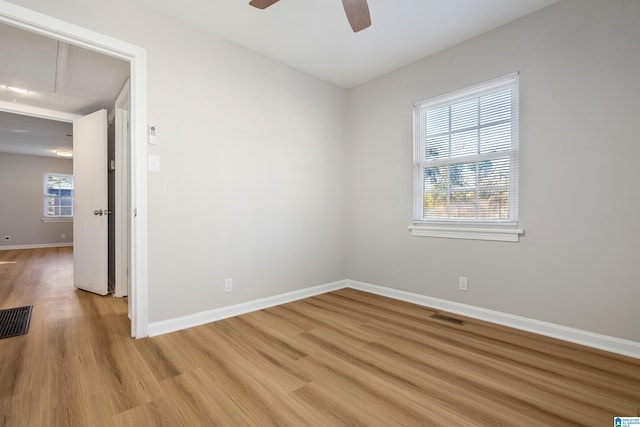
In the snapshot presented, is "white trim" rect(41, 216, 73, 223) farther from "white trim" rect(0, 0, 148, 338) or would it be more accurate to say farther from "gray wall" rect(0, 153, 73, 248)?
"white trim" rect(0, 0, 148, 338)

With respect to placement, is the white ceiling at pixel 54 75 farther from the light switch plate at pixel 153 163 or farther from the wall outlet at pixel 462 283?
the wall outlet at pixel 462 283

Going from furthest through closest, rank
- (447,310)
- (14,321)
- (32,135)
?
1. (32,135)
2. (447,310)
3. (14,321)

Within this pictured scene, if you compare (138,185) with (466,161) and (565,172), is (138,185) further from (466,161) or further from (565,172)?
(565,172)

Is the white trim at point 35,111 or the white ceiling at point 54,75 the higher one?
the white ceiling at point 54,75

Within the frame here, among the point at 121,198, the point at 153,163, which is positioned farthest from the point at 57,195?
the point at 153,163

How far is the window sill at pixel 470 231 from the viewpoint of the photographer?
8.56ft

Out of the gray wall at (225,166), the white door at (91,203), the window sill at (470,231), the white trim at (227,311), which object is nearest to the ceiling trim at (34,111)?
the white door at (91,203)

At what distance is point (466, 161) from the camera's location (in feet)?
9.54

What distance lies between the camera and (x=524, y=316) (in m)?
2.54

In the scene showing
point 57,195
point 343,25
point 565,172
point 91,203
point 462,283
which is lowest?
point 462,283

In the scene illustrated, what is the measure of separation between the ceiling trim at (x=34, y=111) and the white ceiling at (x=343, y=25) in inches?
108

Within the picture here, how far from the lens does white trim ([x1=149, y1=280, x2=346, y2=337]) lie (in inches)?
97.6

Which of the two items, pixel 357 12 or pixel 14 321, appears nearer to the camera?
pixel 357 12

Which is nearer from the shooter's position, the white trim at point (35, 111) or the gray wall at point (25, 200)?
the white trim at point (35, 111)
